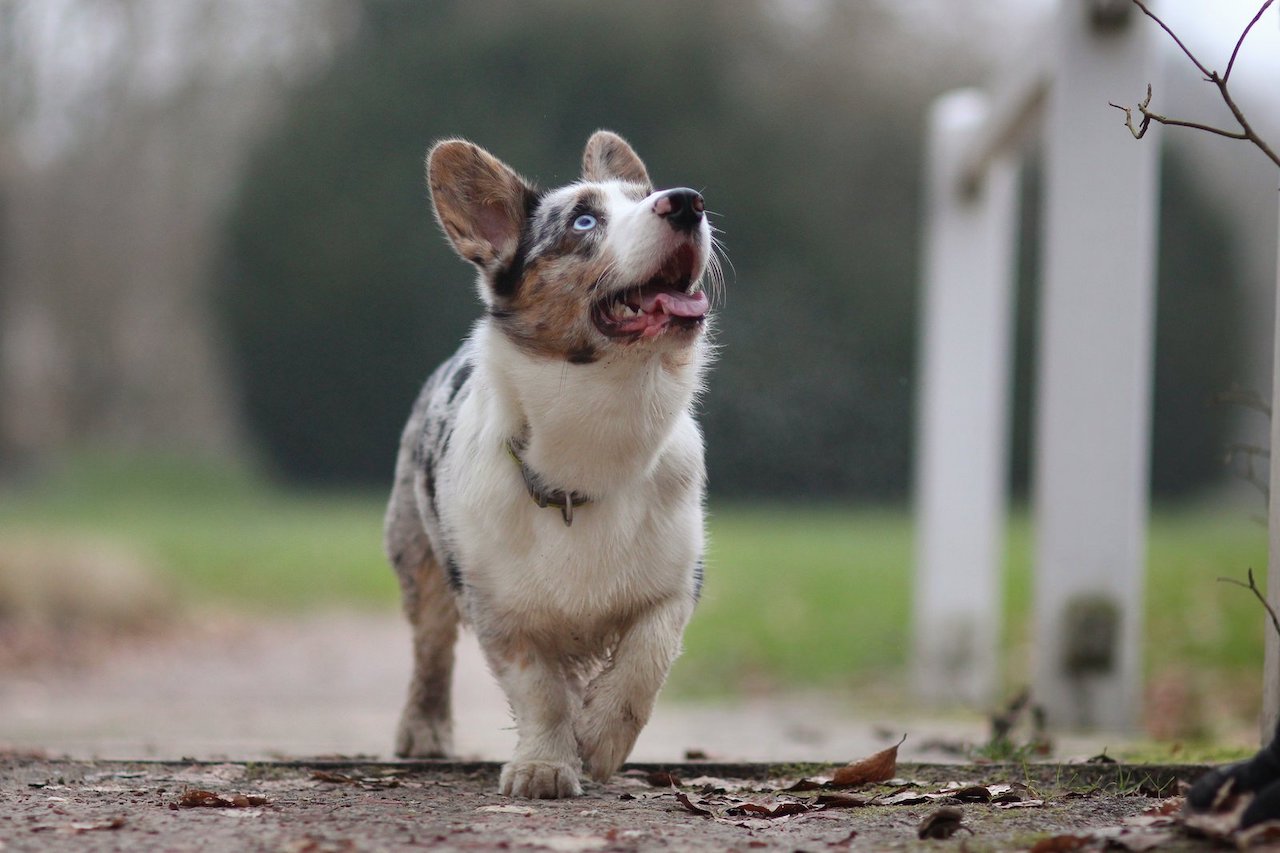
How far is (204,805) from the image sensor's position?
342 cm

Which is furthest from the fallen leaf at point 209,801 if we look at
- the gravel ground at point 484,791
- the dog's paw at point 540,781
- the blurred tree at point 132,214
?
the blurred tree at point 132,214

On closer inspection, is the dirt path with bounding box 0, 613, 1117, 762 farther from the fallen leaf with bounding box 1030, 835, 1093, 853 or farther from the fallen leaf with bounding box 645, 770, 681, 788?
the fallen leaf with bounding box 1030, 835, 1093, 853

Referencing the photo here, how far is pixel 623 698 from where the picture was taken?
3855 mm

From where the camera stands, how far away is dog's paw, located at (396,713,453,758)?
4.79m

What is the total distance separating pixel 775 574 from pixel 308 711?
24.5ft

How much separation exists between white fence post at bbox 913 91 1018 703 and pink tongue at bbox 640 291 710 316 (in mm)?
5066

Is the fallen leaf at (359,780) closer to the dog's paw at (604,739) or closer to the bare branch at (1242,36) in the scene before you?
the dog's paw at (604,739)

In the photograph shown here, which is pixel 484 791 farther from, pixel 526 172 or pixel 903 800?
pixel 526 172

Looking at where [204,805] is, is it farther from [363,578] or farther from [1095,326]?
[363,578]

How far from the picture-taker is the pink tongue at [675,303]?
3.74m

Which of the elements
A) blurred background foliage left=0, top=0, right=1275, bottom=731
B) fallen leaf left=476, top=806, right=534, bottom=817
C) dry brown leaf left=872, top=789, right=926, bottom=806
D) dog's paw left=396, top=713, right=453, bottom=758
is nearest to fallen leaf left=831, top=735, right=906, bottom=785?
dry brown leaf left=872, top=789, right=926, bottom=806

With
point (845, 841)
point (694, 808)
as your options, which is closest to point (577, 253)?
point (694, 808)

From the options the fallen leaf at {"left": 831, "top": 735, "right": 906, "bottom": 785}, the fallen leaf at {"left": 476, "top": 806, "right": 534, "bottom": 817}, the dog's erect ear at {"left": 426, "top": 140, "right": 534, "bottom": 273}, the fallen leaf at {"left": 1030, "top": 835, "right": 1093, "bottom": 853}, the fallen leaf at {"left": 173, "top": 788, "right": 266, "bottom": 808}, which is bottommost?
the fallen leaf at {"left": 173, "top": 788, "right": 266, "bottom": 808}

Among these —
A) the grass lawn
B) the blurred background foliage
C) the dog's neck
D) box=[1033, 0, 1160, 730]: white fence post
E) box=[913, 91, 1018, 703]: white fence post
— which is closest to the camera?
A: the dog's neck
